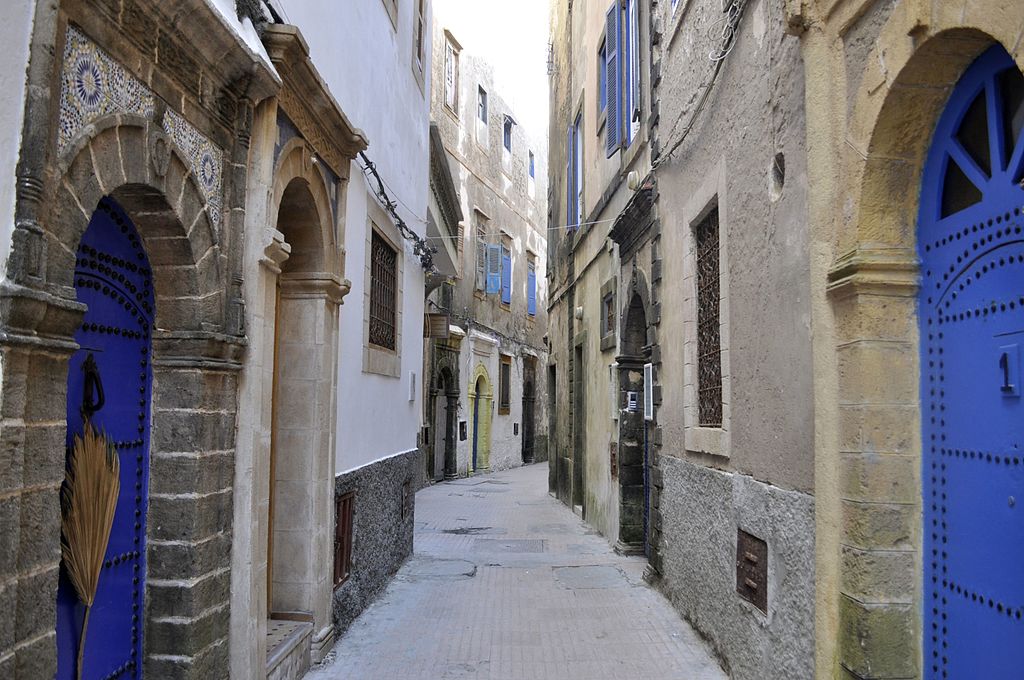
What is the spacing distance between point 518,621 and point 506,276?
60.3ft

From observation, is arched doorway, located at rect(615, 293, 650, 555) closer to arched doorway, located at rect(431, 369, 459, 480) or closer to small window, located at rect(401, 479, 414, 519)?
small window, located at rect(401, 479, 414, 519)

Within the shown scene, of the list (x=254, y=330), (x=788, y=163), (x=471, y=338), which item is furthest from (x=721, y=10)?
(x=471, y=338)

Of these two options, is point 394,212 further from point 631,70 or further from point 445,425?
point 445,425

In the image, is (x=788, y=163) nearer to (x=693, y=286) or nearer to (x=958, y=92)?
(x=958, y=92)

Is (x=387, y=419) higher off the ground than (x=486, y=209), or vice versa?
(x=486, y=209)

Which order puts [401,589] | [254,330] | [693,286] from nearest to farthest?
[254,330], [693,286], [401,589]

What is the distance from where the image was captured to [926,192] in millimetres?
3254

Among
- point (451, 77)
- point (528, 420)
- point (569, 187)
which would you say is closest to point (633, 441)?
point (569, 187)

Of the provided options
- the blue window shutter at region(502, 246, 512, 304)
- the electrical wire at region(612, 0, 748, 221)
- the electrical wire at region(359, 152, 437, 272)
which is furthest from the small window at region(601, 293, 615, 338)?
the blue window shutter at region(502, 246, 512, 304)

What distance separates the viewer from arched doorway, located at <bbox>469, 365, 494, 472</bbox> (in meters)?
22.2

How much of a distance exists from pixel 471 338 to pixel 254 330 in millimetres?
17423

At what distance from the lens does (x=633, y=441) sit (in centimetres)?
944

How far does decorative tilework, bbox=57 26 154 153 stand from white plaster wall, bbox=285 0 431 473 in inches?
82.3

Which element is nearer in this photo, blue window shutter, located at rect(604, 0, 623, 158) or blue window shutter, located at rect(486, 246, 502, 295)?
blue window shutter, located at rect(604, 0, 623, 158)
